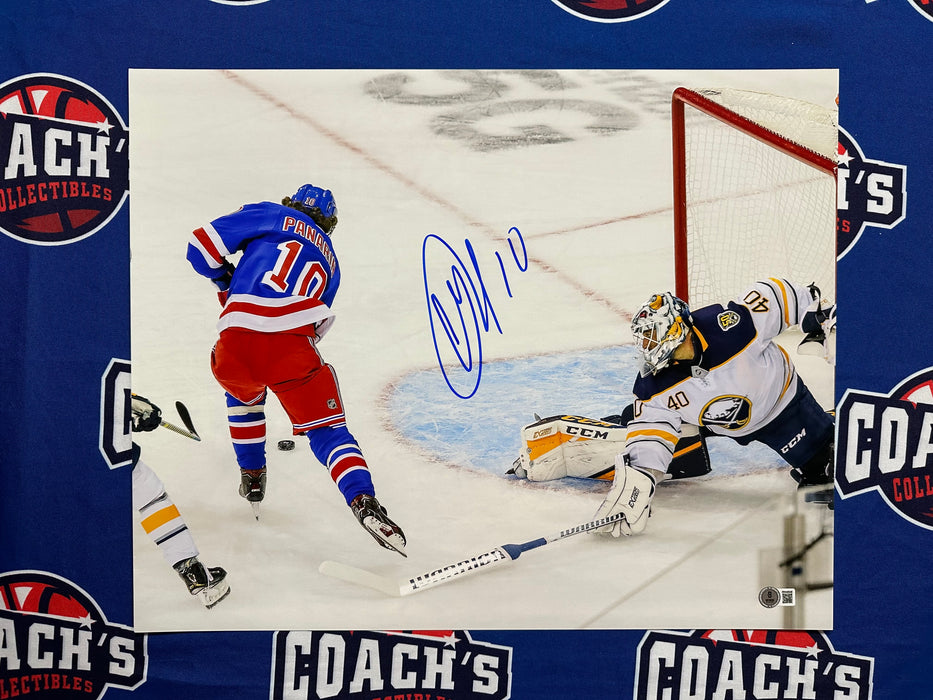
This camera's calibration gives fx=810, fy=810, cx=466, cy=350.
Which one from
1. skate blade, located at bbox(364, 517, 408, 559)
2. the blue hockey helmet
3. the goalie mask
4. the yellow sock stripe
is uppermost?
the blue hockey helmet

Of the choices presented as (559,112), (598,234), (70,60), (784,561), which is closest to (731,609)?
(784,561)

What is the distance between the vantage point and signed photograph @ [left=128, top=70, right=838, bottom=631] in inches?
85.0

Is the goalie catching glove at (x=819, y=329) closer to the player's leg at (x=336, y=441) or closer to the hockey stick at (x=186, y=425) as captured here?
the player's leg at (x=336, y=441)

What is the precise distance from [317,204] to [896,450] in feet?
5.60

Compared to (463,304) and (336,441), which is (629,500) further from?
(336,441)

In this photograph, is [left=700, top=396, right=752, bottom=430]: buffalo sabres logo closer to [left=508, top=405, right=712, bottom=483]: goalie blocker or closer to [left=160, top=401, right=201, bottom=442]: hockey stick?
[left=508, top=405, right=712, bottom=483]: goalie blocker

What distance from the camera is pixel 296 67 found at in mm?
2164

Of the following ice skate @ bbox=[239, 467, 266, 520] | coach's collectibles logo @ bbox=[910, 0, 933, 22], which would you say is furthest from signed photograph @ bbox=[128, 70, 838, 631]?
coach's collectibles logo @ bbox=[910, 0, 933, 22]

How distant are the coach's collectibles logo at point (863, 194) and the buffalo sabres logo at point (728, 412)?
0.50m

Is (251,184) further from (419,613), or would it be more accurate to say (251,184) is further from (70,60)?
(419,613)

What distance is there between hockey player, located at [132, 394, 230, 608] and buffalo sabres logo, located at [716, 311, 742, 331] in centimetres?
148

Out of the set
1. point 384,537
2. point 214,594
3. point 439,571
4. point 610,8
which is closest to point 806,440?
point 439,571

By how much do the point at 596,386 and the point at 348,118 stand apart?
0.98m

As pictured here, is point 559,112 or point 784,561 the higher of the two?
point 559,112
